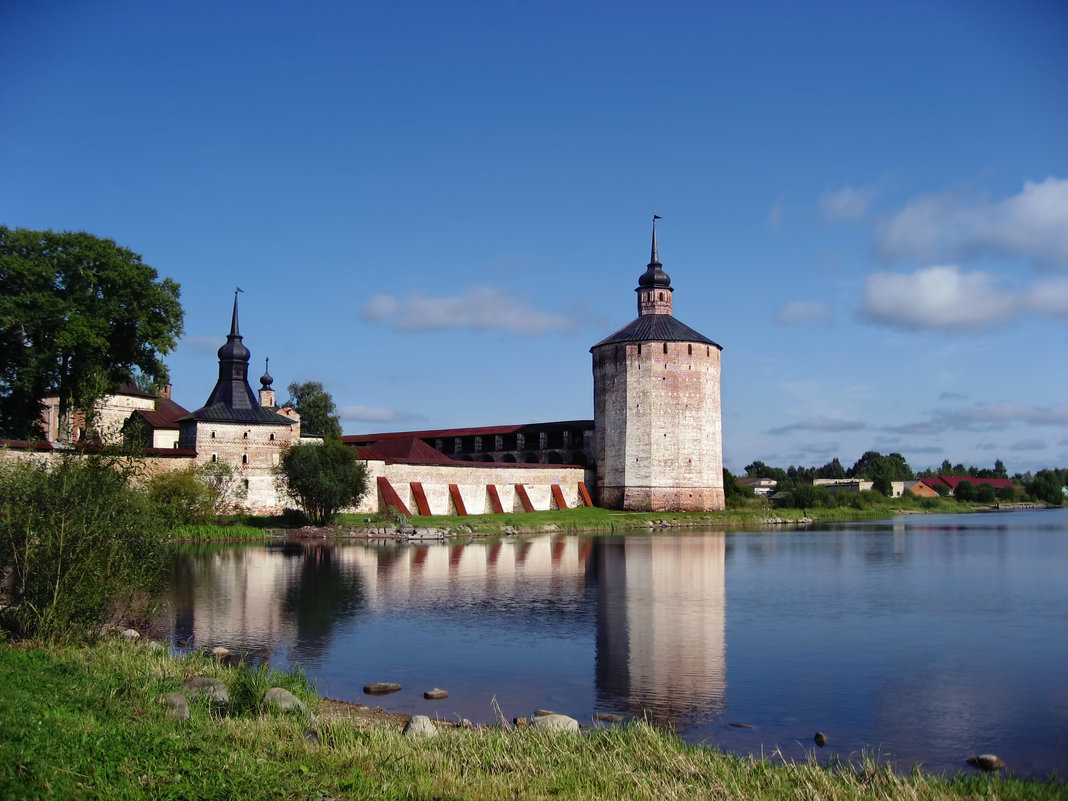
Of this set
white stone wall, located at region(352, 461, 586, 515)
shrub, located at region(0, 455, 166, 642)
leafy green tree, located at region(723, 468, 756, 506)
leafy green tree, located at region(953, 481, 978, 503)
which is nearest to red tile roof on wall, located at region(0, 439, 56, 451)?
white stone wall, located at region(352, 461, 586, 515)

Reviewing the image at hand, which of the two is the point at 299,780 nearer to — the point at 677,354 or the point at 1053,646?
the point at 1053,646

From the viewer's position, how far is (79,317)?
76.7 feet

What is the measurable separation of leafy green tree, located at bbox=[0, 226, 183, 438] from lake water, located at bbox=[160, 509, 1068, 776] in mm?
6407

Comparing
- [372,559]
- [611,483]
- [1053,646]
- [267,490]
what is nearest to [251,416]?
[267,490]

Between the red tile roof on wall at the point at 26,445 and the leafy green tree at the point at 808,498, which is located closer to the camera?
the red tile roof on wall at the point at 26,445

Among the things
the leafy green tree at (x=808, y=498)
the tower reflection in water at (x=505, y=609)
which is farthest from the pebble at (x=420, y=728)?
the leafy green tree at (x=808, y=498)

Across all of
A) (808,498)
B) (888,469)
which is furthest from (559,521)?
(888,469)

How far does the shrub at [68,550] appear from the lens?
873cm

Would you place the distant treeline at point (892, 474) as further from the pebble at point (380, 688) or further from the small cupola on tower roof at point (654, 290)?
the pebble at point (380, 688)

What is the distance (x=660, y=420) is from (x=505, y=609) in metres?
26.5

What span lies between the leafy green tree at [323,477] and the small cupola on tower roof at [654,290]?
18.7m

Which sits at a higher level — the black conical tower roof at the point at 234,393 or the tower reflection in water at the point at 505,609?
the black conical tower roof at the point at 234,393

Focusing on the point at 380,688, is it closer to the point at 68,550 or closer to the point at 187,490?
the point at 68,550

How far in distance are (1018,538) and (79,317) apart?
29.1m
